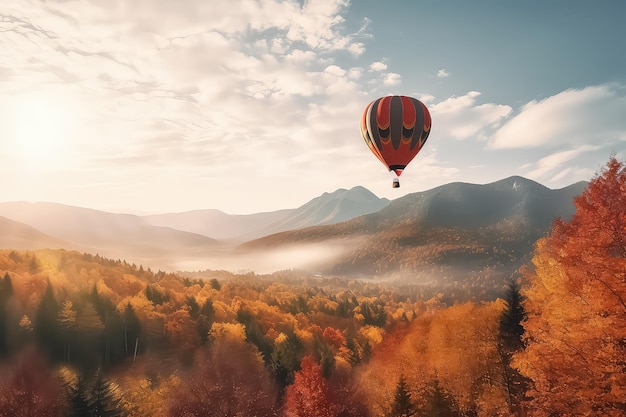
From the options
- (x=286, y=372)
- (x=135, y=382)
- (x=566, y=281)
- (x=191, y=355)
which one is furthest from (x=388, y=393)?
(x=191, y=355)

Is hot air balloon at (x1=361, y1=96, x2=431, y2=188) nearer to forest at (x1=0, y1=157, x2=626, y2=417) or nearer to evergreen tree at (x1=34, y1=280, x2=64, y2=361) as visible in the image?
forest at (x1=0, y1=157, x2=626, y2=417)

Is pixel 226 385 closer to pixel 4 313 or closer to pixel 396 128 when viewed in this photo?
pixel 396 128

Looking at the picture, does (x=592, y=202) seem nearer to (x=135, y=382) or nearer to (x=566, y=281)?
(x=566, y=281)

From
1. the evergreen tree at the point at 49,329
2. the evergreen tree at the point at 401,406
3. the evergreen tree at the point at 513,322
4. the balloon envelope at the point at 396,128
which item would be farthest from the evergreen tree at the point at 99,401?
the evergreen tree at the point at 49,329

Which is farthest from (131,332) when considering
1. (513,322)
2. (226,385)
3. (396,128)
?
(513,322)

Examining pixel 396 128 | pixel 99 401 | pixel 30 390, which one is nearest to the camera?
pixel 99 401
